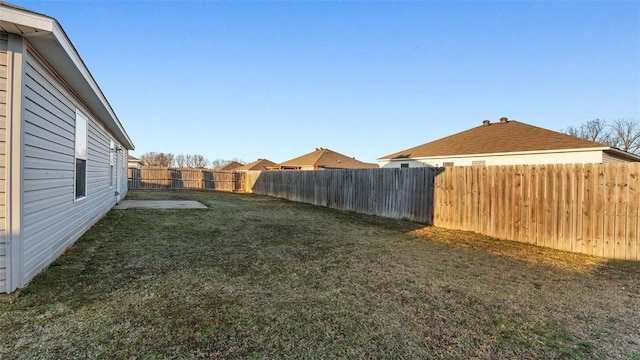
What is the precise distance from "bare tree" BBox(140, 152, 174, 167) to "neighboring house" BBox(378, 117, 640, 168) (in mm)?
50321

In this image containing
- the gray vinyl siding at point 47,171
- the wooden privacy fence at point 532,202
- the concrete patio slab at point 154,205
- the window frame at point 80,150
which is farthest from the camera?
the concrete patio slab at point 154,205

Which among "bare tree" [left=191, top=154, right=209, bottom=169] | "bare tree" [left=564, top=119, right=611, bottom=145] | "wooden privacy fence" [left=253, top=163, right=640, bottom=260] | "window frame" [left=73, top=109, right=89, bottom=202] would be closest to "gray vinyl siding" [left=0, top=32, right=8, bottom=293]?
"window frame" [left=73, top=109, right=89, bottom=202]

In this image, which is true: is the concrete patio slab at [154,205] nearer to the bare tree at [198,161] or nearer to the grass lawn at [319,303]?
the grass lawn at [319,303]

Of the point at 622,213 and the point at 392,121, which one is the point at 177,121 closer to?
the point at 392,121

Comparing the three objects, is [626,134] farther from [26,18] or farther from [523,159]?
[26,18]

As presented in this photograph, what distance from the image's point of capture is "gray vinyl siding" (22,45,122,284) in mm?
3266

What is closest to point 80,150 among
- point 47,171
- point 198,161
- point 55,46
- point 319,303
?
point 47,171

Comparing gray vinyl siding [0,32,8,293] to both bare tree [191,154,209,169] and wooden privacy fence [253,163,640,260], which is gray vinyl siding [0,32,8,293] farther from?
bare tree [191,154,209,169]

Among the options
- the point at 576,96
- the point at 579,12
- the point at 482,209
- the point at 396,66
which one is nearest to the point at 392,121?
the point at 396,66

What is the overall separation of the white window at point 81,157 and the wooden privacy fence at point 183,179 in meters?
18.6

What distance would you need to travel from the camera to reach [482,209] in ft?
23.0

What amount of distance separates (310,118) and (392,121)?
635 centimetres

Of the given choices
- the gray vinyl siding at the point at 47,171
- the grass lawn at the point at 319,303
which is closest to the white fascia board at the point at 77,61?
the gray vinyl siding at the point at 47,171

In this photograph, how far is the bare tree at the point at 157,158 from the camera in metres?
55.1
